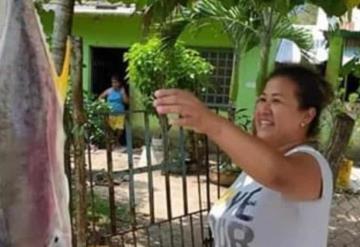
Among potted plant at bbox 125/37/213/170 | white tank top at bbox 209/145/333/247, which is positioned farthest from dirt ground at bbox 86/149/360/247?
white tank top at bbox 209/145/333/247

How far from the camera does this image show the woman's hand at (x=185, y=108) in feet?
4.59

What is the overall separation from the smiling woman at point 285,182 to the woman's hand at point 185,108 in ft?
0.44

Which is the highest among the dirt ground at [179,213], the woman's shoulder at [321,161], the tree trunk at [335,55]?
the tree trunk at [335,55]

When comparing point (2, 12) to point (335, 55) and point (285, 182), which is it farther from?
point (335, 55)

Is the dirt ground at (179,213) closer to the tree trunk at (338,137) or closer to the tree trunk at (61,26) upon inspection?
the tree trunk at (338,137)

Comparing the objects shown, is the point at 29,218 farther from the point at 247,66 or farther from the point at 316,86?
the point at 247,66

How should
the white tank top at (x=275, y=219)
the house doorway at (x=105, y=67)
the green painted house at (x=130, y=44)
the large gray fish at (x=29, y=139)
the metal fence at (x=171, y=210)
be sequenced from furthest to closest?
the house doorway at (x=105, y=67) → the green painted house at (x=130, y=44) → the metal fence at (x=171, y=210) → the white tank top at (x=275, y=219) → the large gray fish at (x=29, y=139)

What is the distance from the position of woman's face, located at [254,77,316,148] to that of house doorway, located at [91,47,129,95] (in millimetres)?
11256

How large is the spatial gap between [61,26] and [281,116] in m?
0.73

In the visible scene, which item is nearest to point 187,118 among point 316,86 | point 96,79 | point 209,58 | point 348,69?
point 316,86

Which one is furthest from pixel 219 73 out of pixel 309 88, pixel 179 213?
pixel 309 88

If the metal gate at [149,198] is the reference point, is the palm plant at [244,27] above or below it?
above

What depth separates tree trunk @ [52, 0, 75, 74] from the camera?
4.73ft

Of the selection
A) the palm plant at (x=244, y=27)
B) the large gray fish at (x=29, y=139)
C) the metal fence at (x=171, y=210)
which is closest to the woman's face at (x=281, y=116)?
the large gray fish at (x=29, y=139)
